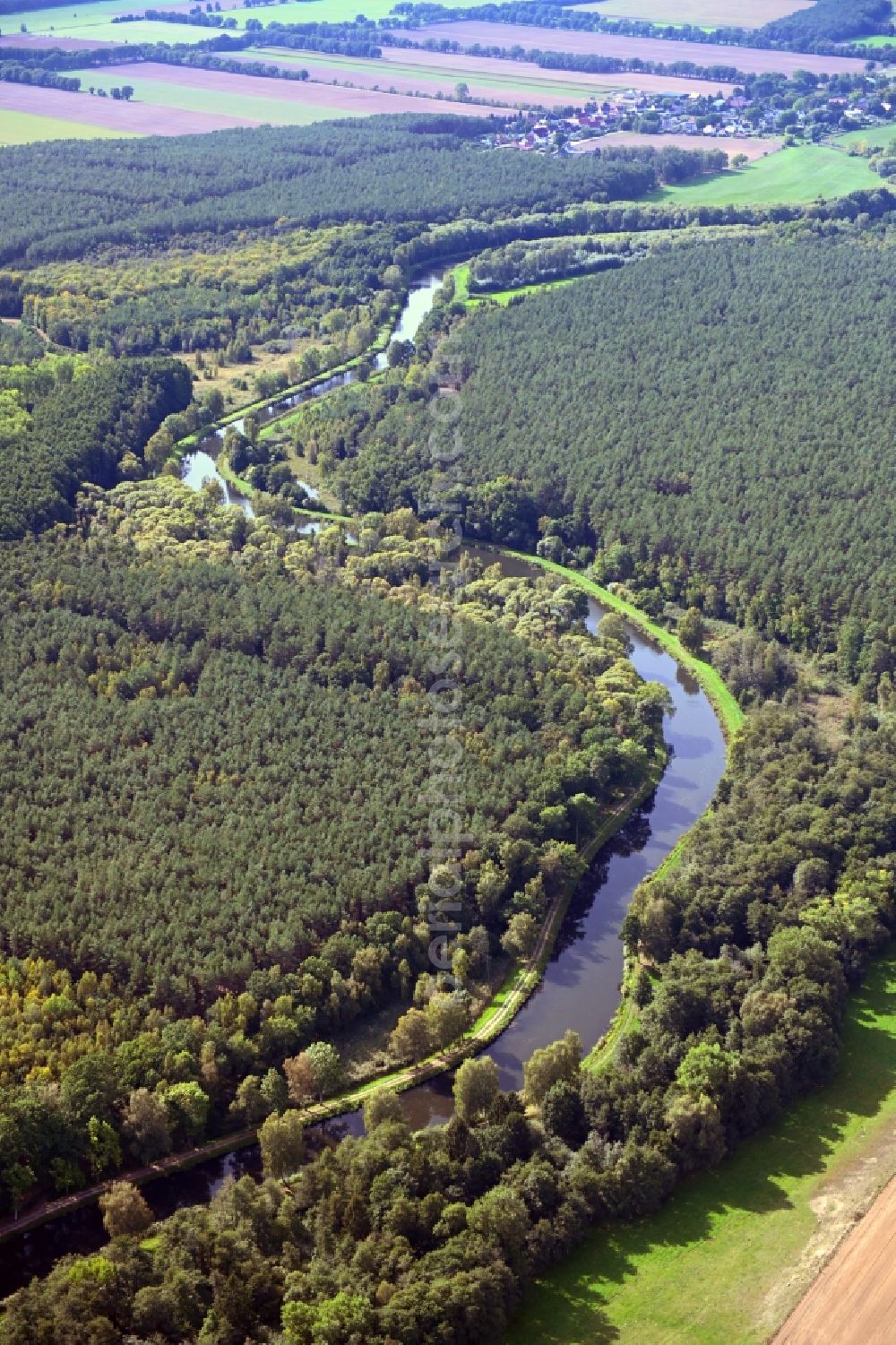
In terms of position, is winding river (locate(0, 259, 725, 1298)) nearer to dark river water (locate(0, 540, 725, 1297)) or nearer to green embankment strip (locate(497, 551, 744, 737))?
dark river water (locate(0, 540, 725, 1297))

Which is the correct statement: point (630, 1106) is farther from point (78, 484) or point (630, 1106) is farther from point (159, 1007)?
point (78, 484)

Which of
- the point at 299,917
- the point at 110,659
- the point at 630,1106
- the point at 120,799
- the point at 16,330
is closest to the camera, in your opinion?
the point at 630,1106

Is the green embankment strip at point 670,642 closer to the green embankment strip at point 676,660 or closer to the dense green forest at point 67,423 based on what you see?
the green embankment strip at point 676,660

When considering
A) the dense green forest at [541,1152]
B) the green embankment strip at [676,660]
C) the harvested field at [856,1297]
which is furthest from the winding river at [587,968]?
the harvested field at [856,1297]

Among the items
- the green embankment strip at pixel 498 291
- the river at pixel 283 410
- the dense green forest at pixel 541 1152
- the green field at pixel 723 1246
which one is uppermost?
the green embankment strip at pixel 498 291

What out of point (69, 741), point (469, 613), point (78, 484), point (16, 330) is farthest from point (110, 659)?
point (16, 330)

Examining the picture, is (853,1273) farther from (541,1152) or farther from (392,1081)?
(392,1081)

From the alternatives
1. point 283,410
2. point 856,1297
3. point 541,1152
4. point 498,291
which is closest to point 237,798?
point 541,1152
